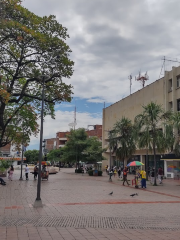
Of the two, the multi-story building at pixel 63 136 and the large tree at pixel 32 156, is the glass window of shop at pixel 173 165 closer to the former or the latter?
the multi-story building at pixel 63 136

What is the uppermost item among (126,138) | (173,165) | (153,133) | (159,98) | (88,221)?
(159,98)

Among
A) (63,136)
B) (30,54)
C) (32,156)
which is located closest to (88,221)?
(30,54)

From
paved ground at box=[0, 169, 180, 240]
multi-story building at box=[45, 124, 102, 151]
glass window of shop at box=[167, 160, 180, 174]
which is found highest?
multi-story building at box=[45, 124, 102, 151]

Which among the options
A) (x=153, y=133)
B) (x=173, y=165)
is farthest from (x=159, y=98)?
(x=153, y=133)

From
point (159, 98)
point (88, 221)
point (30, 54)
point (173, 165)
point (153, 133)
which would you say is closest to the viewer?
point (88, 221)

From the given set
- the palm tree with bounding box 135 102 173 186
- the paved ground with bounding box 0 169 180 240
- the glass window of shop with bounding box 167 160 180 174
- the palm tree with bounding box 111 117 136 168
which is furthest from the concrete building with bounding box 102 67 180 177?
the paved ground with bounding box 0 169 180 240

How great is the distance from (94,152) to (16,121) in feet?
58.7

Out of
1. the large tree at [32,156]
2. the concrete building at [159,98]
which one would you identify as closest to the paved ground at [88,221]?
the concrete building at [159,98]

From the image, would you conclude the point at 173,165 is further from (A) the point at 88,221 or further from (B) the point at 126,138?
(A) the point at 88,221

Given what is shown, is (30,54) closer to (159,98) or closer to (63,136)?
(159,98)

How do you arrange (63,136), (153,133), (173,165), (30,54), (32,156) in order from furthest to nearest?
(32,156) → (63,136) → (173,165) → (153,133) → (30,54)

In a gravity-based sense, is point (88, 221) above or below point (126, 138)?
below

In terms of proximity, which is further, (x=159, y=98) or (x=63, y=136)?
(x=63, y=136)

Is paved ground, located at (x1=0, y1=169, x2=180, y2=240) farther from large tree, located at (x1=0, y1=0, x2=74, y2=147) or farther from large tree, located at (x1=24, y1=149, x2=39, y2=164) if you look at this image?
large tree, located at (x1=24, y1=149, x2=39, y2=164)
